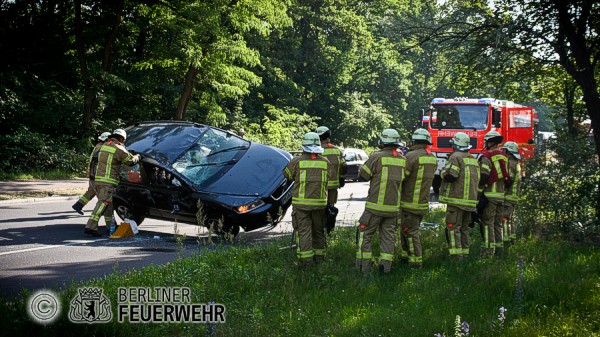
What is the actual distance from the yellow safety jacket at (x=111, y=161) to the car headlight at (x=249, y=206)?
2029 millimetres

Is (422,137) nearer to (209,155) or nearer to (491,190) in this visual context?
(491,190)

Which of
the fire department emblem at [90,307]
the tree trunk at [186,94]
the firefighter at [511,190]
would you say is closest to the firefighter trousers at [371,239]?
the firefighter at [511,190]

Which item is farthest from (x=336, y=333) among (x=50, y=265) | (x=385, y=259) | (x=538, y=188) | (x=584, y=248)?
Answer: (x=538, y=188)

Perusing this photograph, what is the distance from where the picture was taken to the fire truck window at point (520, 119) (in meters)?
22.0

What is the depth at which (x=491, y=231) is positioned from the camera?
9172 mm

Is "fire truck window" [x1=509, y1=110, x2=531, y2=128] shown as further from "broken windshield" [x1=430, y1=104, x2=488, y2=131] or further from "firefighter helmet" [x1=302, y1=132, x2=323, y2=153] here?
"firefighter helmet" [x1=302, y1=132, x2=323, y2=153]

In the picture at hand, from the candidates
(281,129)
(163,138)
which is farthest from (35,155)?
(281,129)

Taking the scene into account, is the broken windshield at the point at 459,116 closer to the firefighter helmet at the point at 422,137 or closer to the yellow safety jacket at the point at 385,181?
the firefighter helmet at the point at 422,137

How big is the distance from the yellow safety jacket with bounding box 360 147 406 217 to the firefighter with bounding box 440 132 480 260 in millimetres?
1156

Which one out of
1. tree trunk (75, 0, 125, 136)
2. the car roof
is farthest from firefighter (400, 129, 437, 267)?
tree trunk (75, 0, 125, 136)

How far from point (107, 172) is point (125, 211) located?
950mm

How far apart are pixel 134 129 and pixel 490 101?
41.8 feet

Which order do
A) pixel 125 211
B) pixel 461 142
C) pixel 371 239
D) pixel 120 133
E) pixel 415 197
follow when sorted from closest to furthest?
pixel 371 239 → pixel 415 197 → pixel 461 142 → pixel 120 133 → pixel 125 211

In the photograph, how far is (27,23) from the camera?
26250mm
